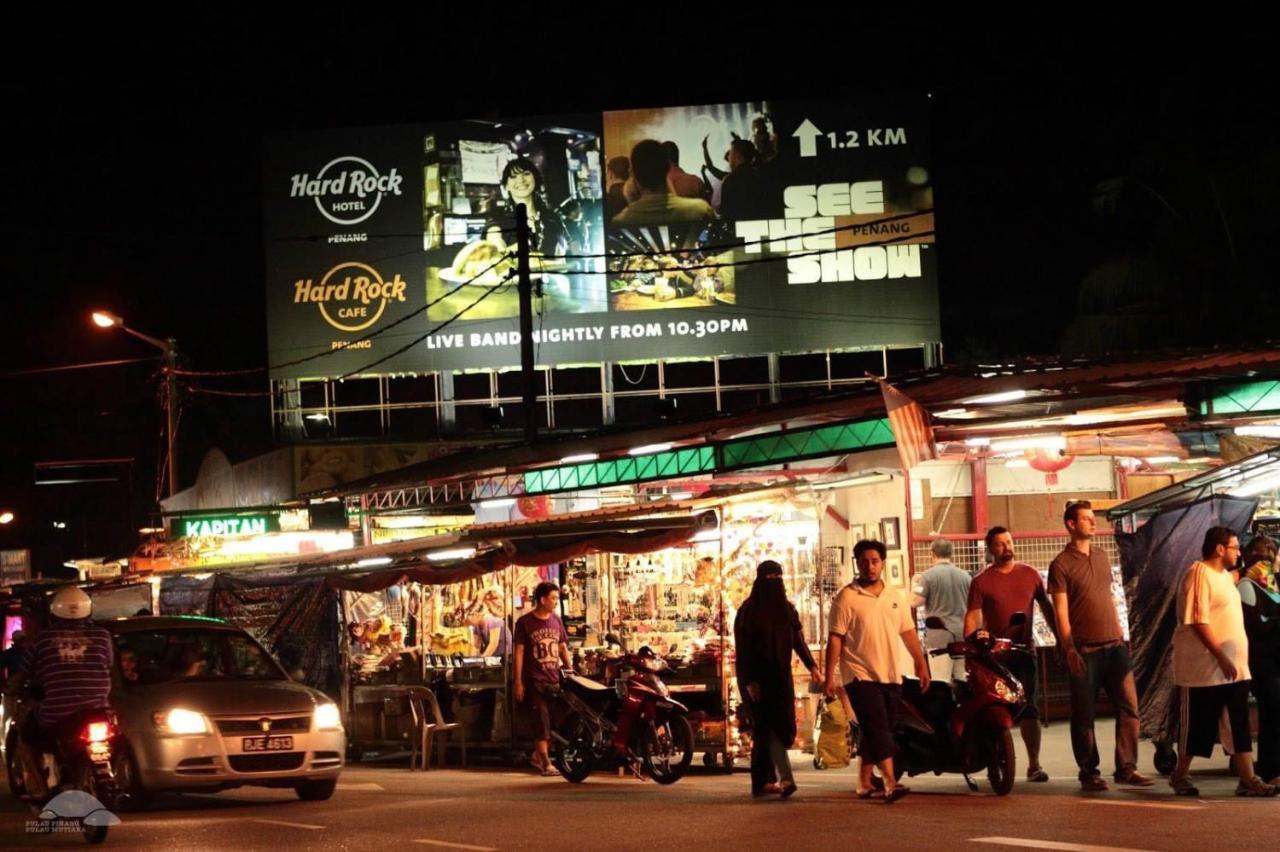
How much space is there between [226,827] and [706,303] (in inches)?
1047

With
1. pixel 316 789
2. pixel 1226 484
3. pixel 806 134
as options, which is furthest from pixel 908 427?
pixel 806 134

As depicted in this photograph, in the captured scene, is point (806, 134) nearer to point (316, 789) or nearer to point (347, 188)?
point (347, 188)

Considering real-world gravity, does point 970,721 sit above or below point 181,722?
below

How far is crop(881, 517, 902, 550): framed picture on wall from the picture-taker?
18.2 meters

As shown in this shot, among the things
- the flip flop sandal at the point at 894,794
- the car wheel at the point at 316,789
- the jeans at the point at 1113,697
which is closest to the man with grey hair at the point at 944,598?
the jeans at the point at 1113,697

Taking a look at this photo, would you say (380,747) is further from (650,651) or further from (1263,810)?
(1263,810)

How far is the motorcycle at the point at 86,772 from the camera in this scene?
11750 millimetres

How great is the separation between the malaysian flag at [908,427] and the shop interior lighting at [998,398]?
436 millimetres

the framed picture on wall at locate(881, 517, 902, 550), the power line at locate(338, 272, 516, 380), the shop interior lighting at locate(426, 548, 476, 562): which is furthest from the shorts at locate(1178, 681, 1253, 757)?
the power line at locate(338, 272, 516, 380)

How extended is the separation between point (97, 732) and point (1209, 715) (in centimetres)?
756

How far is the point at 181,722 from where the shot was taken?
47.1 ft

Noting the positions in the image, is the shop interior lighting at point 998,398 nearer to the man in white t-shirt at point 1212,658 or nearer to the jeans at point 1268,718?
the man in white t-shirt at point 1212,658

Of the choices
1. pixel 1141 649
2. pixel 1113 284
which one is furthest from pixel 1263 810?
pixel 1113 284

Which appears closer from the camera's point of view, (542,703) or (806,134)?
(542,703)
